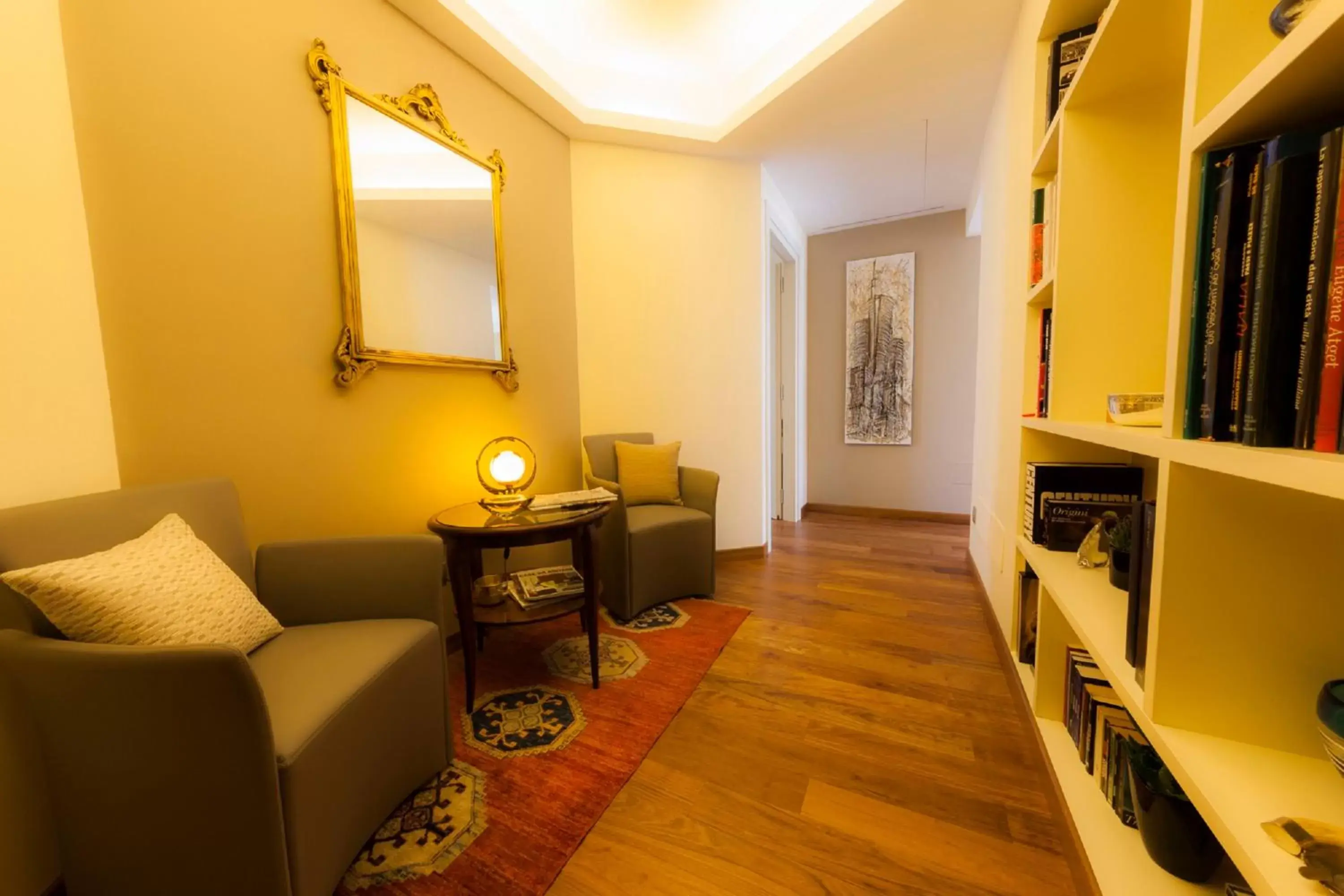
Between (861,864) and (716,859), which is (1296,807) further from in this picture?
(716,859)

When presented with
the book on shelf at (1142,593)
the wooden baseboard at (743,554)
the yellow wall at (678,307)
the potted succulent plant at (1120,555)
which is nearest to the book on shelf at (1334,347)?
the book on shelf at (1142,593)

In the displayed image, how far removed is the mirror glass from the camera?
1777 millimetres

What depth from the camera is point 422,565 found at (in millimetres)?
1345

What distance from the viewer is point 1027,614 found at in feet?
5.18

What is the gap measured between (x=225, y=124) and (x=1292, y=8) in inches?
86.1

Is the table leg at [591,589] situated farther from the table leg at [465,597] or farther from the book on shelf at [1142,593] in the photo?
the book on shelf at [1142,593]

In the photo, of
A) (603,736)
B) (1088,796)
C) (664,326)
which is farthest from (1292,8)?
(664,326)

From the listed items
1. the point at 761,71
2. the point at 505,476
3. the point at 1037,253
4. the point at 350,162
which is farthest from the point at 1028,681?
the point at 761,71

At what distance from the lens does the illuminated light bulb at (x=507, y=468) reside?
6.56ft

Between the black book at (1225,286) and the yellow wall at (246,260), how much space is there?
2.10m

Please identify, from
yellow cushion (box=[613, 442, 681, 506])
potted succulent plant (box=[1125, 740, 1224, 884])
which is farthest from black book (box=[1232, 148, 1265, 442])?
yellow cushion (box=[613, 442, 681, 506])

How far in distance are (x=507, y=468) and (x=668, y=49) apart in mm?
2345

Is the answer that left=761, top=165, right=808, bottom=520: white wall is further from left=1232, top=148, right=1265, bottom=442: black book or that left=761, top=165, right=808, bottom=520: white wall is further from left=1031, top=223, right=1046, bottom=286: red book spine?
left=1232, top=148, right=1265, bottom=442: black book

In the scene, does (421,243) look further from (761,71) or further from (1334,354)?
(1334,354)
